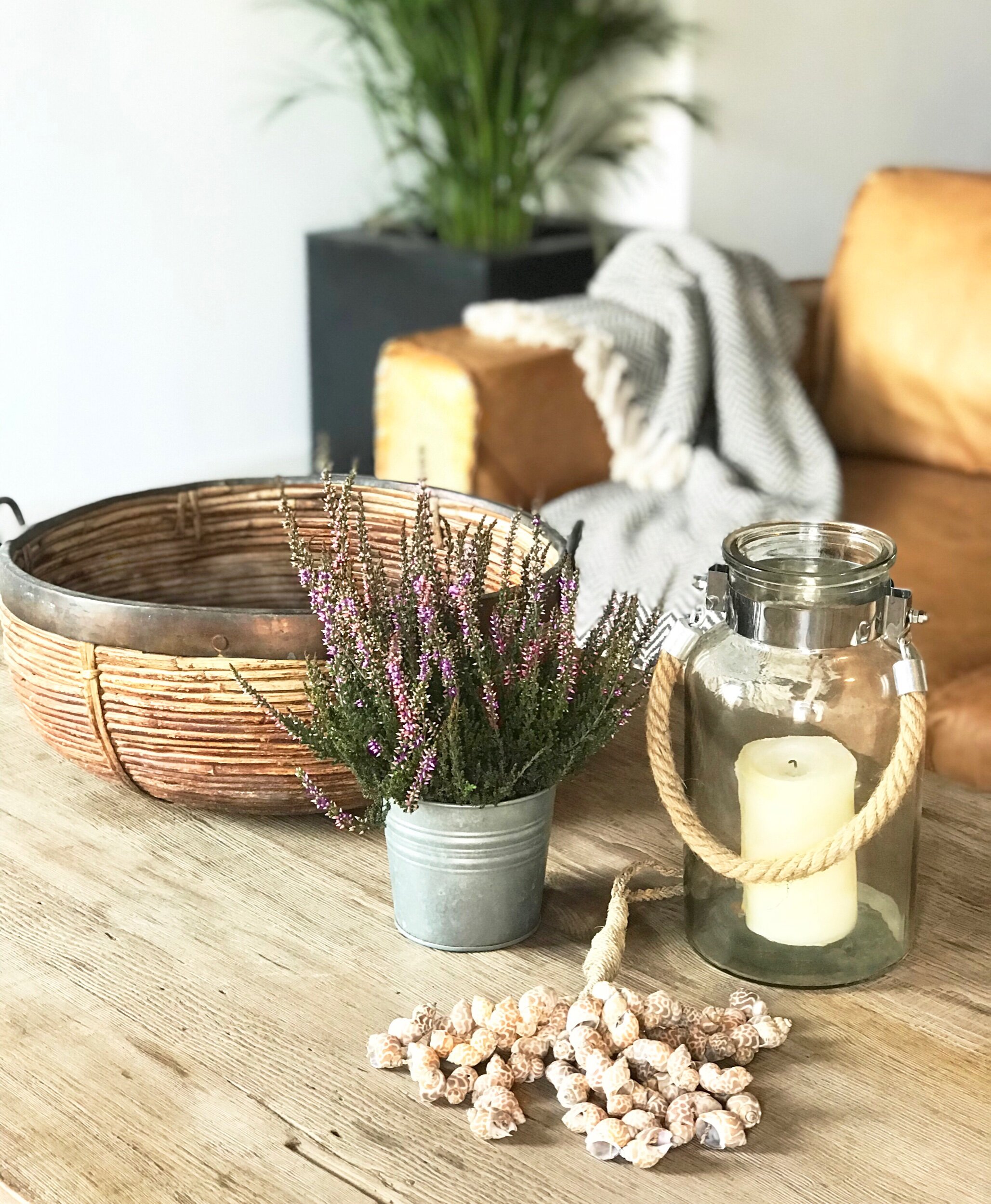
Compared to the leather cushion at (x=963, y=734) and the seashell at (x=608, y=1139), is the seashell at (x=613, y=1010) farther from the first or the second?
the leather cushion at (x=963, y=734)

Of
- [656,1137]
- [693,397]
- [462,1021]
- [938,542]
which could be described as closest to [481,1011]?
[462,1021]

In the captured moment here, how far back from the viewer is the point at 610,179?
11.3ft

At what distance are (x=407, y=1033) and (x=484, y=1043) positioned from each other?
0.13 ft

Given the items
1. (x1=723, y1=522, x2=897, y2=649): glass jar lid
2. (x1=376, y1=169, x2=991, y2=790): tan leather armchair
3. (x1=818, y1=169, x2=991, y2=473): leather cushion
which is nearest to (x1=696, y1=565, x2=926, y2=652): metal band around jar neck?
(x1=723, y1=522, x2=897, y2=649): glass jar lid

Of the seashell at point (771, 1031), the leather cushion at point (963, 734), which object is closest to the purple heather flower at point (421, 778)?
the seashell at point (771, 1031)

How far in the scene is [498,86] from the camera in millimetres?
3158

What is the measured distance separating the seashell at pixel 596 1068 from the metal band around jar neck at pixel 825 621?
236mm

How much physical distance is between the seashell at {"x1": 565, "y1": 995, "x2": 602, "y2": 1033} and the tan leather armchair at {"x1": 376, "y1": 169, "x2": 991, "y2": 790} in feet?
3.85

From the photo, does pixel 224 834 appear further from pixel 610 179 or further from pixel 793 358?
pixel 610 179

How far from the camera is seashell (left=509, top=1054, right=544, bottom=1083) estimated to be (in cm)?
69

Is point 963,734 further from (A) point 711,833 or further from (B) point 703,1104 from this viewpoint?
(B) point 703,1104

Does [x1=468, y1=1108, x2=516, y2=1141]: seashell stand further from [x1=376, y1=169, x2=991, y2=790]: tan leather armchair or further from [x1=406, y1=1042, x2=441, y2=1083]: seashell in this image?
[x1=376, y1=169, x2=991, y2=790]: tan leather armchair

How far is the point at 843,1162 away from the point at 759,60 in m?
3.07

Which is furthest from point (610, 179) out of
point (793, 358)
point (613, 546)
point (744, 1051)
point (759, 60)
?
point (744, 1051)
